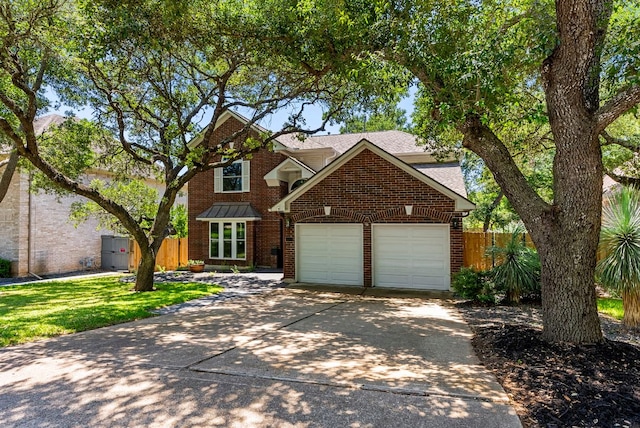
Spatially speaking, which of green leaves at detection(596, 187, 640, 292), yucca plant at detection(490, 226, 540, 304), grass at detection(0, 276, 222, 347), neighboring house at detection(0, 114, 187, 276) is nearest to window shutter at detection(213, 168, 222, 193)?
neighboring house at detection(0, 114, 187, 276)

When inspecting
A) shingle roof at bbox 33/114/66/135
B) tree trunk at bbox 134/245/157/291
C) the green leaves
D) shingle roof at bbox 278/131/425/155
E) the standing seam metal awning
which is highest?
shingle roof at bbox 33/114/66/135

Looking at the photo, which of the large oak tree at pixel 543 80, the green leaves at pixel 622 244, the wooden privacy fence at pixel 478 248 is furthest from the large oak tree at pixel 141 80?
the green leaves at pixel 622 244

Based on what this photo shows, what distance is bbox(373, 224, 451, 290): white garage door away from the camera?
1273 cm

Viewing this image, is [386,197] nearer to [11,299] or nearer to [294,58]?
[294,58]

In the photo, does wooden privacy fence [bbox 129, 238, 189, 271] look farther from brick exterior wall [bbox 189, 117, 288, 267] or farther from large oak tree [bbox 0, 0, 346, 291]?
large oak tree [bbox 0, 0, 346, 291]

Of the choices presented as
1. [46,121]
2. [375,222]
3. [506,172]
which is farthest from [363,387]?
[46,121]

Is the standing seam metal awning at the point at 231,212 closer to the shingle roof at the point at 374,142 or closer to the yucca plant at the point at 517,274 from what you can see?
the shingle roof at the point at 374,142

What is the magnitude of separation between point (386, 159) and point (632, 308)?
765 cm

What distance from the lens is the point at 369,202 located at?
44.0 feet

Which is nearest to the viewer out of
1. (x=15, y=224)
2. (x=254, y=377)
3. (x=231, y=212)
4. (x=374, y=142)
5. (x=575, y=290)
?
(x=254, y=377)

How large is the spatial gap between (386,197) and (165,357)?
903 centimetres

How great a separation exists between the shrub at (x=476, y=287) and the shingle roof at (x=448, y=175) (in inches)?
116

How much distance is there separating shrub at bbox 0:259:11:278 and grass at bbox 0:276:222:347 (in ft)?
11.7

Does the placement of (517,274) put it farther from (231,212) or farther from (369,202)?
(231,212)
